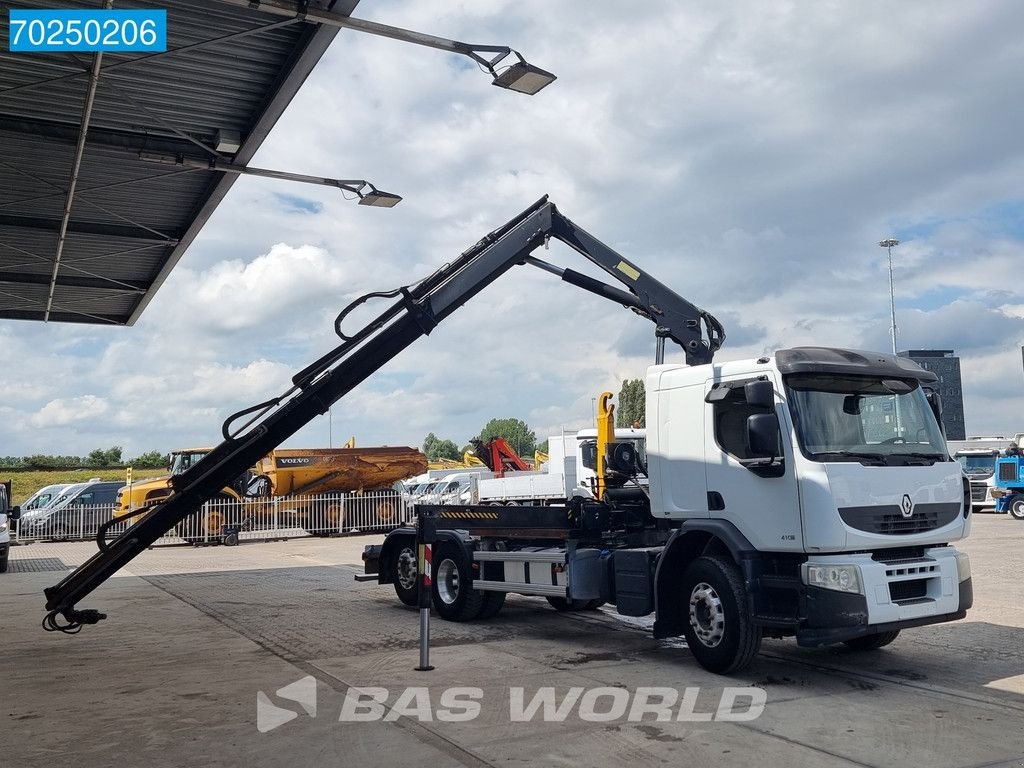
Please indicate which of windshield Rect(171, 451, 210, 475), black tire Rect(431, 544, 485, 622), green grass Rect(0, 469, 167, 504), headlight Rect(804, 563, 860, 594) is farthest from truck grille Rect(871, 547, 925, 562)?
green grass Rect(0, 469, 167, 504)

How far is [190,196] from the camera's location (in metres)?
13.5

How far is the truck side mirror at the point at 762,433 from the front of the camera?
7.29 meters

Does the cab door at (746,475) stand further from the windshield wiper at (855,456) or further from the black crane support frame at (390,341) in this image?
the black crane support frame at (390,341)

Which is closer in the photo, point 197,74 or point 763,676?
point 763,676

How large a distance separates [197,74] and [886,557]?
28.0ft

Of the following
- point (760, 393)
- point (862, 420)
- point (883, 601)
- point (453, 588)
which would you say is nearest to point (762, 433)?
point (760, 393)

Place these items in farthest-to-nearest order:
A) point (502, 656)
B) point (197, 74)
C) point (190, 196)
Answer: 1. point (190, 196)
2. point (197, 74)
3. point (502, 656)

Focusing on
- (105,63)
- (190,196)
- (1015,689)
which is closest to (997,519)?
(1015,689)

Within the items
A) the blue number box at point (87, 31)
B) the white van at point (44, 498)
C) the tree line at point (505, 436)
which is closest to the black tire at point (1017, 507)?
the blue number box at point (87, 31)

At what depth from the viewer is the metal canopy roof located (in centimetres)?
911

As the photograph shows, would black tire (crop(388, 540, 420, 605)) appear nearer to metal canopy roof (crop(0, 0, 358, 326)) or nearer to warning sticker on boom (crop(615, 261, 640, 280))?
warning sticker on boom (crop(615, 261, 640, 280))

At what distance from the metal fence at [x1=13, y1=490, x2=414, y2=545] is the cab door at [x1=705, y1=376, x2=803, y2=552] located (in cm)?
2230

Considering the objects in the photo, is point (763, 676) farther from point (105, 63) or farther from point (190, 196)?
point (190, 196)

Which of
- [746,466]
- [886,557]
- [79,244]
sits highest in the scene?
[79,244]
